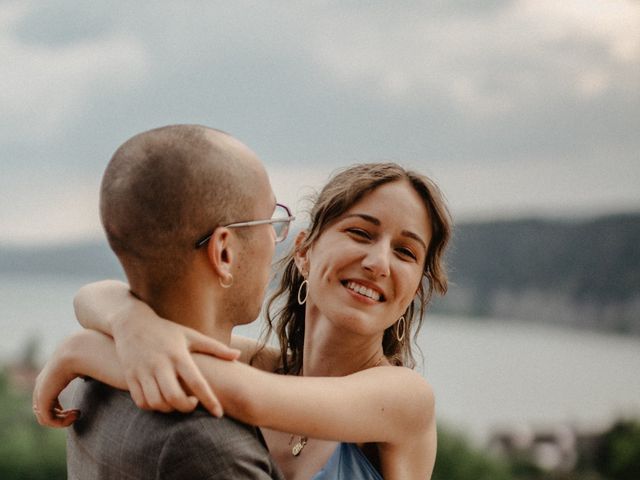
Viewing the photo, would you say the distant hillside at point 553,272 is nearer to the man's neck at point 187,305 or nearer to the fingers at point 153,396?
the man's neck at point 187,305

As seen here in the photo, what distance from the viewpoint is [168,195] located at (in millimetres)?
1368

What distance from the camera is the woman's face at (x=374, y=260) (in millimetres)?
1940

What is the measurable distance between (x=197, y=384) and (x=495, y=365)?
651 centimetres

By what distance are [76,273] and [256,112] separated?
244 cm

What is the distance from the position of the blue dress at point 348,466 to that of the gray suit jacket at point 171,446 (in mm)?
411

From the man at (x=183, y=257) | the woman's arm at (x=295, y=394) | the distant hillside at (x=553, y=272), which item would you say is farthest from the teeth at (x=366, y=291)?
the distant hillside at (x=553, y=272)

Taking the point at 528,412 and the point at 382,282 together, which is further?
the point at 528,412

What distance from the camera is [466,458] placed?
6.78 m

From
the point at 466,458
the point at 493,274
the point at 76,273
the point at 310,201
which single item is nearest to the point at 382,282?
the point at 310,201

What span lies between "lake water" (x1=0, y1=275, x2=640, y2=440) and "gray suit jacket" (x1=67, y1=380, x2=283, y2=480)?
566 cm

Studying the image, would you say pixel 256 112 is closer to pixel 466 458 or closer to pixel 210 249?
pixel 466 458

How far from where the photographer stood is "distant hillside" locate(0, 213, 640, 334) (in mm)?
7875

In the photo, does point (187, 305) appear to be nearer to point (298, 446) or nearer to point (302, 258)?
point (298, 446)

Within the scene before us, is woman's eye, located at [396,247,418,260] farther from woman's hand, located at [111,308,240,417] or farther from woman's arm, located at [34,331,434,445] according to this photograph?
woman's hand, located at [111,308,240,417]
